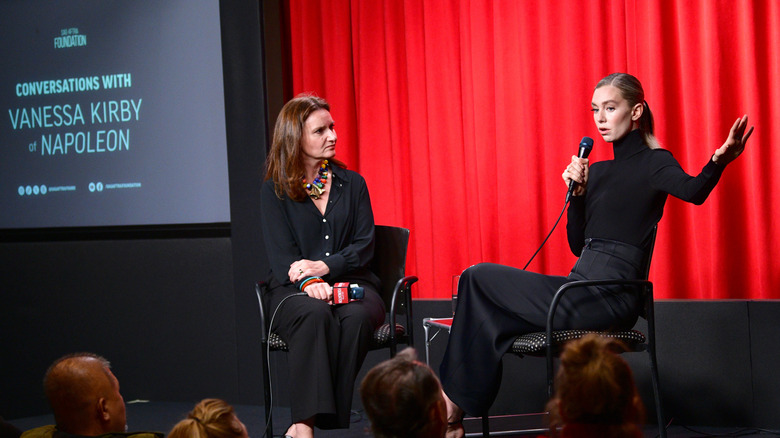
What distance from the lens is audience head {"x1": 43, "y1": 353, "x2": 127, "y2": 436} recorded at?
1.72 m

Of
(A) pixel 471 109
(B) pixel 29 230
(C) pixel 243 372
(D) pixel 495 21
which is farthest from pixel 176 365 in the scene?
(D) pixel 495 21

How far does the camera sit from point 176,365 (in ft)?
14.2

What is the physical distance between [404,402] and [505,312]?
1.39 meters

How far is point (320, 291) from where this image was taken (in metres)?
2.90

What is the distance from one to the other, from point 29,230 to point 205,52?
1.50 metres

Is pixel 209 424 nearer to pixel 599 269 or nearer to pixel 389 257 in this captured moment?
pixel 599 269

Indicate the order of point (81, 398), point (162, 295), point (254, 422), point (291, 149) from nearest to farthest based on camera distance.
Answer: point (81, 398) < point (291, 149) < point (254, 422) < point (162, 295)

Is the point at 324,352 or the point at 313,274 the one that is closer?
the point at 324,352

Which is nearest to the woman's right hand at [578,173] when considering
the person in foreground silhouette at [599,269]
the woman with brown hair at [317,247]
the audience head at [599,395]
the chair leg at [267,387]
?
the person in foreground silhouette at [599,269]

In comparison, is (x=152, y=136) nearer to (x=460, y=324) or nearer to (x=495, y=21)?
(x=495, y=21)

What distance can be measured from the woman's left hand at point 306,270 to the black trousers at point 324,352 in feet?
0.31

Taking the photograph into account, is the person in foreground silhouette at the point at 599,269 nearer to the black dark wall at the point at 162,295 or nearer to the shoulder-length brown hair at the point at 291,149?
the shoulder-length brown hair at the point at 291,149

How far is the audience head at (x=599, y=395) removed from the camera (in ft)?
4.30

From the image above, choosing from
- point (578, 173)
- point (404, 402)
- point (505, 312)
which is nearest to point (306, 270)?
point (505, 312)
